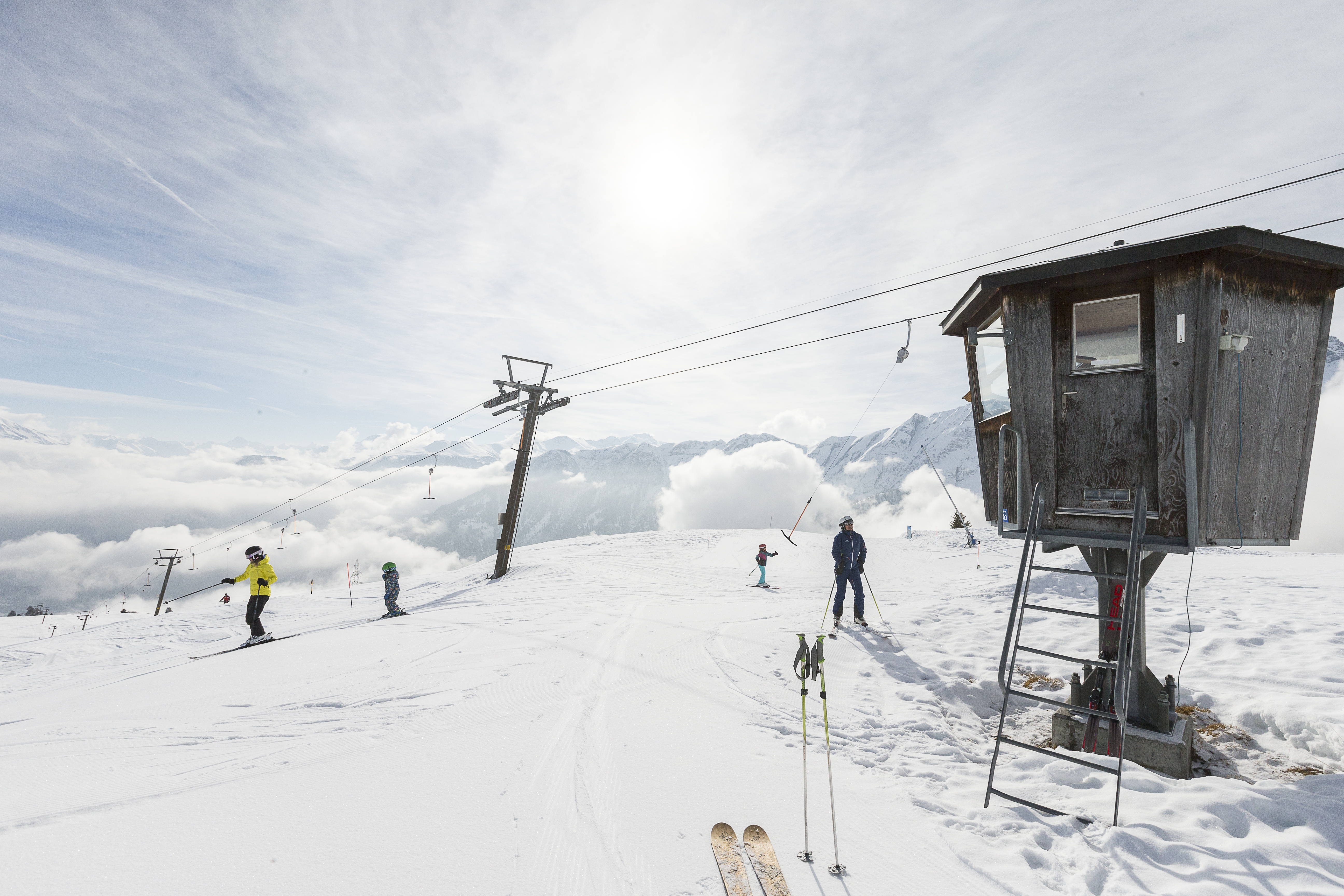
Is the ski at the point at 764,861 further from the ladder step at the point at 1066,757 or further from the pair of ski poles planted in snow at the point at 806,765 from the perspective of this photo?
the ladder step at the point at 1066,757

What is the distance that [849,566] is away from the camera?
11438 mm

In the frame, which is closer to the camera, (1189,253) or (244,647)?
(1189,253)

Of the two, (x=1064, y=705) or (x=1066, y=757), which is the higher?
(x=1064, y=705)

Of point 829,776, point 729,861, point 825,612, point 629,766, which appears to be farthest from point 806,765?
point 825,612

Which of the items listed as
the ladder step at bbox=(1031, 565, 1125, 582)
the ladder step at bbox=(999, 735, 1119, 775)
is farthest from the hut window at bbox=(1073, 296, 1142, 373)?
the ladder step at bbox=(999, 735, 1119, 775)

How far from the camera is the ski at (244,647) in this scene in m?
10.3

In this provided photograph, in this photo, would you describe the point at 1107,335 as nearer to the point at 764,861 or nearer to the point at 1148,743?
the point at 1148,743

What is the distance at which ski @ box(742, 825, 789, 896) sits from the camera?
12.0 feet

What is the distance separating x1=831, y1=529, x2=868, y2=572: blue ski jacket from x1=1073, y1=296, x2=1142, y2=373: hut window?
5.43 metres

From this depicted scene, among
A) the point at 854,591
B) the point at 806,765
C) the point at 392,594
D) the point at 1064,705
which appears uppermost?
the point at 854,591

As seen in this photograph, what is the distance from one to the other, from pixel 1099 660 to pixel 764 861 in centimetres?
594

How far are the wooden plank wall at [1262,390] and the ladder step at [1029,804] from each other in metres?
4.06

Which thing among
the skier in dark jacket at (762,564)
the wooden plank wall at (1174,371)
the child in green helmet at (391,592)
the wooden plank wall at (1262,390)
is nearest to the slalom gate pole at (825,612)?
the skier in dark jacket at (762,564)

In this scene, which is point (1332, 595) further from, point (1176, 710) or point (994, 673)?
point (994, 673)
